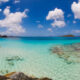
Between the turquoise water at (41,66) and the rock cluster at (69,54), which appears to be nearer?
the turquoise water at (41,66)

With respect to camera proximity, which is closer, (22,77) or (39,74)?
(22,77)

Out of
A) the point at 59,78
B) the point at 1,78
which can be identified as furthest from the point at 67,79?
the point at 1,78

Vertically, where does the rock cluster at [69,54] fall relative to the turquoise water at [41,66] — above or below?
above

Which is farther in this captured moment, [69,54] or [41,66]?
[69,54]

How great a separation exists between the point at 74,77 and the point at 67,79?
2.18 ft

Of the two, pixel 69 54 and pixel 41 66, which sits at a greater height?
pixel 69 54

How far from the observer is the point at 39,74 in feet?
24.1

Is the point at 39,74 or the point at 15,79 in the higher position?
the point at 15,79

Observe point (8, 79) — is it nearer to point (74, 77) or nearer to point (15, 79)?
point (15, 79)

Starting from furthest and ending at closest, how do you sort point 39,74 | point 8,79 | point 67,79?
point 39,74, point 67,79, point 8,79

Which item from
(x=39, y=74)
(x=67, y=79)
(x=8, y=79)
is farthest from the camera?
(x=39, y=74)

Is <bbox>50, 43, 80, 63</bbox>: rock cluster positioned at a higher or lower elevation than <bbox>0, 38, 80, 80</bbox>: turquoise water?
higher

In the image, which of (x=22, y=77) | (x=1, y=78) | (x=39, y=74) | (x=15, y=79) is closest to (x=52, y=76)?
(x=39, y=74)

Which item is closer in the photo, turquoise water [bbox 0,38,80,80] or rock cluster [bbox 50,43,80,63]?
turquoise water [bbox 0,38,80,80]
